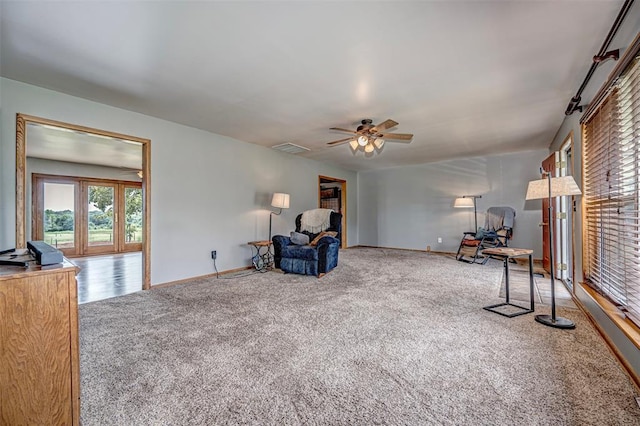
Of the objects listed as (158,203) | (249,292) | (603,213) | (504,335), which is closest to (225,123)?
(158,203)

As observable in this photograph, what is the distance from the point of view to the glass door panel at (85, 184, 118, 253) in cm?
681

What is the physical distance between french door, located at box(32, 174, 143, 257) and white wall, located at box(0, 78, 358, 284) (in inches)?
183

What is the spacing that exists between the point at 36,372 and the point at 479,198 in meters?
6.96

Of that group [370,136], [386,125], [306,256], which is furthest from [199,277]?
[386,125]

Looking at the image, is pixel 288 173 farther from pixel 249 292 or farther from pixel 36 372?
pixel 36 372

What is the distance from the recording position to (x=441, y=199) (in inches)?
261

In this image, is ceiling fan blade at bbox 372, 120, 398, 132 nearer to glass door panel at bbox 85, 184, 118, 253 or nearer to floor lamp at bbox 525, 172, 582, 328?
floor lamp at bbox 525, 172, 582, 328

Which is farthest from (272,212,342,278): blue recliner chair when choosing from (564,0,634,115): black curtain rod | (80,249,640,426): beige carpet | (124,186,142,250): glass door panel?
(124,186,142,250): glass door panel

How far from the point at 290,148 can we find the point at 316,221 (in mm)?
1492

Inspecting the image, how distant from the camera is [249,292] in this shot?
3375 mm

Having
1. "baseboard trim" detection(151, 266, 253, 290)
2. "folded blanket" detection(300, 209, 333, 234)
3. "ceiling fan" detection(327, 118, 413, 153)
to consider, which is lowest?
"baseboard trim" detection(151, 266, 253, 290)

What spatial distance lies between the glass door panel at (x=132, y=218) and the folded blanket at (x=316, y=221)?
532 centimetres

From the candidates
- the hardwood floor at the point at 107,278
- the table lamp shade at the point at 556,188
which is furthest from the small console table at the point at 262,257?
the table lamp shade at the point at 556,188

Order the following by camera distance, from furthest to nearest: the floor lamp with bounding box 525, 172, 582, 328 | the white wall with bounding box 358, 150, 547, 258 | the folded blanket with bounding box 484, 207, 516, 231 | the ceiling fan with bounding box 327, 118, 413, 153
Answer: the white wall with bounding box 358, 150, 547, 258 < the folded blanket with bounding box 484, 207, 516, 231 < the ceiling fan with bounding box 327, 118, 413, 153 < the floor lamp with bounding box 525, 172, 582, 328
